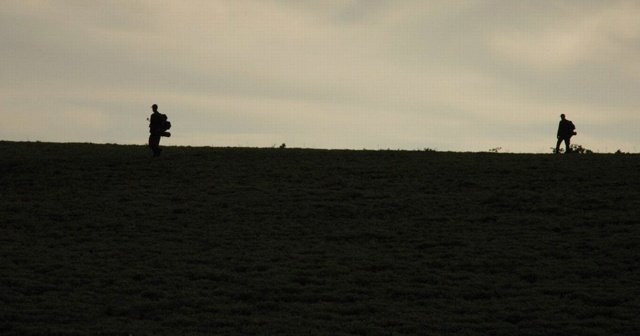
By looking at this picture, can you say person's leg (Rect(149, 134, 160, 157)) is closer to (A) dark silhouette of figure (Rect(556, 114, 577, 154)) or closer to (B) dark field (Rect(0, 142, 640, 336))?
(B) dark field (Rect(0, 142, 640, 336))

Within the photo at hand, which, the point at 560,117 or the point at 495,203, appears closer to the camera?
the point at 495,203

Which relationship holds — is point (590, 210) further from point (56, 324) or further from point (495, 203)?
point (56, 324)

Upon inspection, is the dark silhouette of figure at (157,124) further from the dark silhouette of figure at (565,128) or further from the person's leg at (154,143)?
the dark silhouette of figure at (565,128)

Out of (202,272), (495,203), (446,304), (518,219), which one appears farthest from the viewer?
(495,203)

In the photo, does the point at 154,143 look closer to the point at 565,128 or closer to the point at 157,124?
the point at 157,124

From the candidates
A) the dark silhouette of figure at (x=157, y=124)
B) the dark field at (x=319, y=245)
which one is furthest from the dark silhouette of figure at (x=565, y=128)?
the dark silhouette of figure at (x=157, y=124)

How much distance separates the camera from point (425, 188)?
103ft

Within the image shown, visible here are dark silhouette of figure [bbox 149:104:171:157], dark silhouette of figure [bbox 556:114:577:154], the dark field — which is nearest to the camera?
the dark field

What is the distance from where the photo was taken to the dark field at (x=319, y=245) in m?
17.0

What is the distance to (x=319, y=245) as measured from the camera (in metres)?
23.5

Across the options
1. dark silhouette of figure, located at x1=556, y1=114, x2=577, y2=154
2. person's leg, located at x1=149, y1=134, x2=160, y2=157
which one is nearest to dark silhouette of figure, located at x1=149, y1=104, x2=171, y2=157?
person's leg, located at x1=149, y1=134, x2=160, y2=157

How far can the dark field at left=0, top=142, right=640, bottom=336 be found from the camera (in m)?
17.0

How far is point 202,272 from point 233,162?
690 inches

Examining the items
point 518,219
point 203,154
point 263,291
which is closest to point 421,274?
point 263,291
